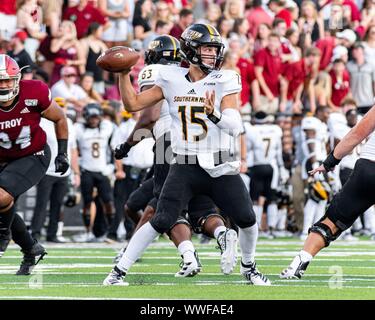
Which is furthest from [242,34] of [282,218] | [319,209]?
[319,209]

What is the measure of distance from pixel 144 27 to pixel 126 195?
3.22 metres

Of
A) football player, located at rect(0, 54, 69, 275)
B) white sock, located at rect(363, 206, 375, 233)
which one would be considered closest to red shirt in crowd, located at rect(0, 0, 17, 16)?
white sock, located at rect(363, 206, 375, 233)

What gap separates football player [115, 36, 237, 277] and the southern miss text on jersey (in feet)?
2.46

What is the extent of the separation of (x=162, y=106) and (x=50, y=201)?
16.3ft

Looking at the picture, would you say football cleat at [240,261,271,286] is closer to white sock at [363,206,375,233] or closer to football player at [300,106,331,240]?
football player at [300,106,331,240]

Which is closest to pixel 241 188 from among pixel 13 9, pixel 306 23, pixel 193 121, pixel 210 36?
pixel 193 121

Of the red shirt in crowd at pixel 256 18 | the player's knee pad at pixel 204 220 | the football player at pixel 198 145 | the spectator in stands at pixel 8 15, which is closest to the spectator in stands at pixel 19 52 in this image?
the spectator in stands at pixel 8 15

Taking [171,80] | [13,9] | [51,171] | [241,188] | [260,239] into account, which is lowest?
[260,239]

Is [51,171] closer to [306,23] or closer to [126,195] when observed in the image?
[126,195]

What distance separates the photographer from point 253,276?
8.34 m

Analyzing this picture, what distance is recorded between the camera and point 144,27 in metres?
17.1

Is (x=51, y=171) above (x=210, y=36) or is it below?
below
